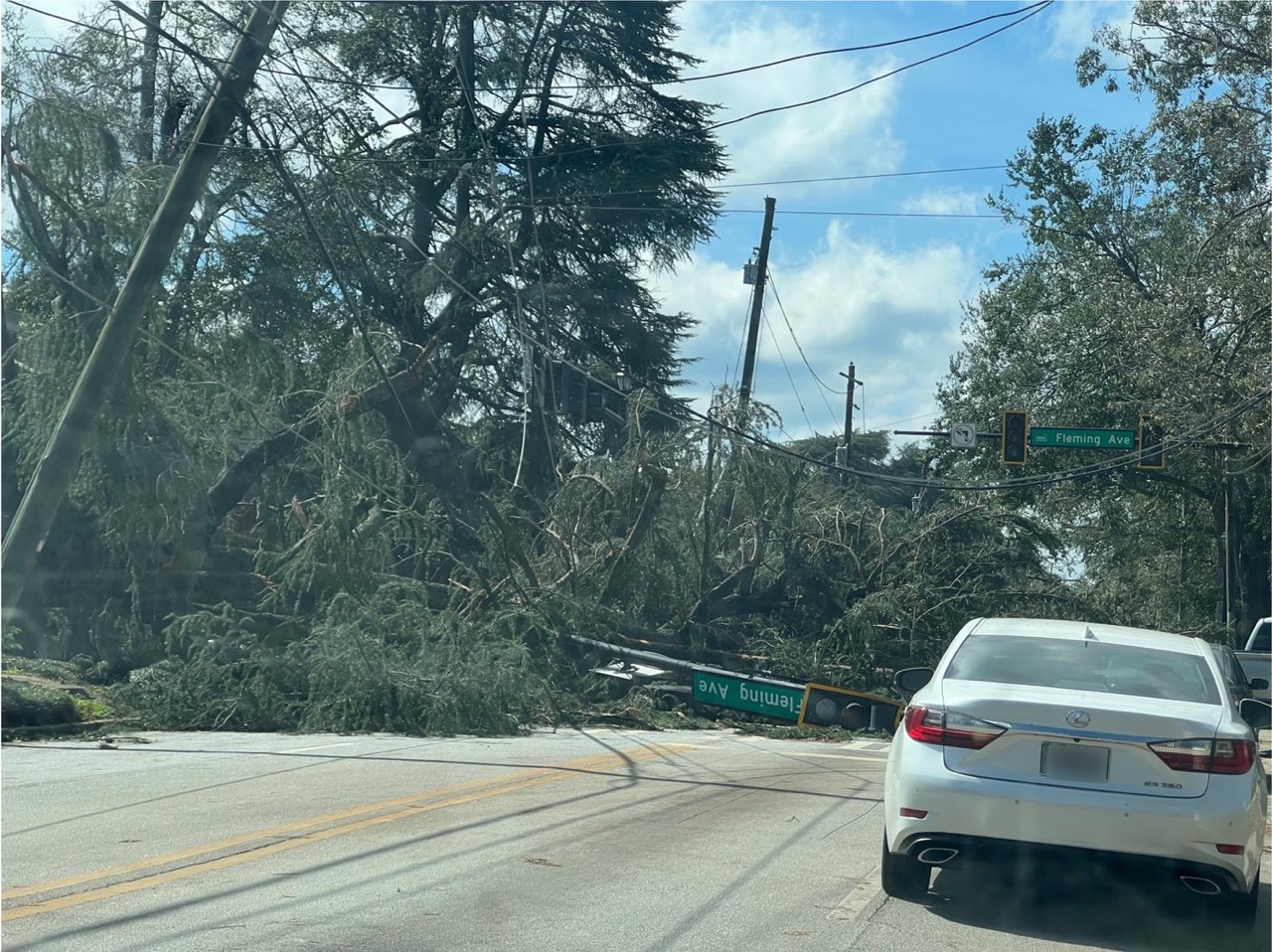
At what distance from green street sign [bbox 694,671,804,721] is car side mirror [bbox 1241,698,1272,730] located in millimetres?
9581

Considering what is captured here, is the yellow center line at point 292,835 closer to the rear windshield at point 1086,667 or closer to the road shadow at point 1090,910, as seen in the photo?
the road shadow at point 1090,910

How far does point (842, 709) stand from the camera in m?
16.4

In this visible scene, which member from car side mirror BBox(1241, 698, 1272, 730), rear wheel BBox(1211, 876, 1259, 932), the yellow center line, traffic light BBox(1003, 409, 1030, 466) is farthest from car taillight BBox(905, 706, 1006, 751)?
traffic light BBox(1003, 409, 1030, 466)

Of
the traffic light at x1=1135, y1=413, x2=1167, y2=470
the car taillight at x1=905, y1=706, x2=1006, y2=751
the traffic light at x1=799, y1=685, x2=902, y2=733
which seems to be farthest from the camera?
the traffic light at x1=1135, y1=413, x2=1167, y2=470

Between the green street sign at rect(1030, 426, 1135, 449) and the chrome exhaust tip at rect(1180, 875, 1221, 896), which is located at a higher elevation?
the green street sign at rect(1030, 426, 1135, 449)

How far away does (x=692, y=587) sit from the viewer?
813 inches

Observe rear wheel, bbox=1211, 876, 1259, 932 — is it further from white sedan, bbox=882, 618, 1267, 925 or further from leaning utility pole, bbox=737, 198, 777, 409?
leaning utility pole, bbox=737, 198, 777, 409

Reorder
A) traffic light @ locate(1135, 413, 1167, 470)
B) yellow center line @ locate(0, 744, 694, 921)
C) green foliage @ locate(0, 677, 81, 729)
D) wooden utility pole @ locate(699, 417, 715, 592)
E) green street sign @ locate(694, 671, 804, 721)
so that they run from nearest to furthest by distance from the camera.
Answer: yellow center line @ locate(0, 744, 694, 921), green foliage @ locate(0, 677, 81, 729), green street sign @ locate(694, 671, 804, 721), wooden utility pole @ locate(699, 417, 715, 592), traffic light @ locate(1135, 413, 1167, 470)

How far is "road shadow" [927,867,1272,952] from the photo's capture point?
20.1 ft

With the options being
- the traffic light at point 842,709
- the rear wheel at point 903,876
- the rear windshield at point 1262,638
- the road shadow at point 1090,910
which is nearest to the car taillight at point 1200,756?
the road shadow at point 1090,910

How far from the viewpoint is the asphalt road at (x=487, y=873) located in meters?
5.77

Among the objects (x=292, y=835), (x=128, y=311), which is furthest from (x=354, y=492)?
(x=292, y=835)

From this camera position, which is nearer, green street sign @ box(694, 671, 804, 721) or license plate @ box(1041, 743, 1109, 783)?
license plate @ box(1041, 743, 1109, 783)

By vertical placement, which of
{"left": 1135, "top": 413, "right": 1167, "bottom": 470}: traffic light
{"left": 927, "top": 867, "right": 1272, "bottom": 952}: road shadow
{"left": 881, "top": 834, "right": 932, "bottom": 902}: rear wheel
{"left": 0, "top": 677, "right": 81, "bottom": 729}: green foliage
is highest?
{"left": 1135, "top": 413, "right": 1167, "bottom": 470}: traffic light
